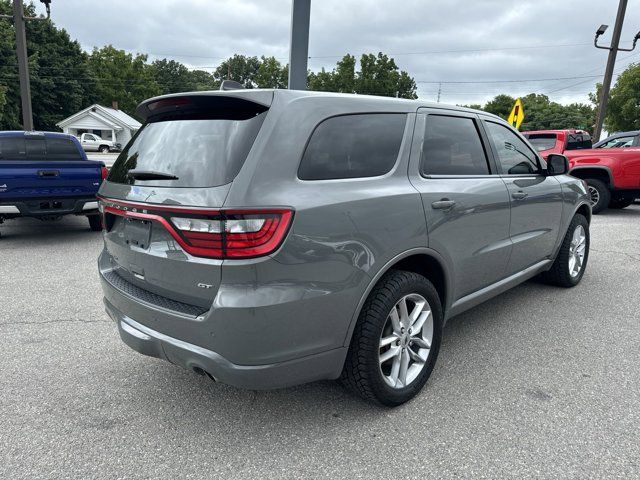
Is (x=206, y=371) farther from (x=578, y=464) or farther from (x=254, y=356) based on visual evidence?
(x=578, y=464)

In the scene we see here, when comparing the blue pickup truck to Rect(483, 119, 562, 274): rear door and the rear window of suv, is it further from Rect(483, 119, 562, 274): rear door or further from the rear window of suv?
Rect(483, 119, 562, 274): rear door

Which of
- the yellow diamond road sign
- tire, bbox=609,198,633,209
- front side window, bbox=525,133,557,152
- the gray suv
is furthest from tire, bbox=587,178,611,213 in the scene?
the gray suv

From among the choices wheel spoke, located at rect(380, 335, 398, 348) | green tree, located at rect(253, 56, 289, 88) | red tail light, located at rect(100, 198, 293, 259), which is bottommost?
wheel spoke, located at rect(380, 335, 398, 348)

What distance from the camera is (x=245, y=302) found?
6.47 ft

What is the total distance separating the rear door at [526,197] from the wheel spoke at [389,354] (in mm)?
1506

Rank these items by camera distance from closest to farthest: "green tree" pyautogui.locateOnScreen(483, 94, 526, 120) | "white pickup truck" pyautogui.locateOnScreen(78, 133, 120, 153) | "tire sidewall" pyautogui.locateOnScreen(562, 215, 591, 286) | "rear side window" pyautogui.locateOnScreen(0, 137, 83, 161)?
"tire sidewall" pyautogui.locateOnScreen(562, 215, 591, 286) < "rear side window" pyautogui.locateOnScreen(0, 137, 83, 161) < "white pickup truck" pyautogui.locateOnScreen(78, 133, 120, 153) < "green tree" pyautogui.locateOnScreen(483, 94, 526, 120)

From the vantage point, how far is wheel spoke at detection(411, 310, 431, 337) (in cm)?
269

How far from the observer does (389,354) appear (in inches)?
101

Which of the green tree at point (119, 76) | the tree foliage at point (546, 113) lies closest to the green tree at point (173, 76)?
the green tree at point (119, 76)

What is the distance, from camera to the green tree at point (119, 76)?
199 ft

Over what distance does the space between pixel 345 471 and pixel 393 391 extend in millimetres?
565

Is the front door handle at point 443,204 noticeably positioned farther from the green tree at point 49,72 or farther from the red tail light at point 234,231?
the green tree at point 49,72

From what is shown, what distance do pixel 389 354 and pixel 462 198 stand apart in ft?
3.62

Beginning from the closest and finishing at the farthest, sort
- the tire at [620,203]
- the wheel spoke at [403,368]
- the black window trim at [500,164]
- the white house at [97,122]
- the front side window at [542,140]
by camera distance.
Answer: the wheel spoke at [403,368] < the black window trim at [500,164] < the tire at [620,203] < the front side window at [542,140] < the white house at [97,122]
